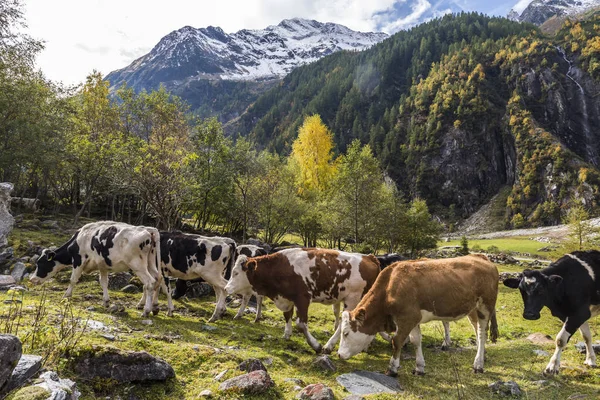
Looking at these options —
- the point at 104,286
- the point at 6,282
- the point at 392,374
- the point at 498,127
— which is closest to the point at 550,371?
the point at 392,374

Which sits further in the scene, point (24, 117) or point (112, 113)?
point (112, 113)

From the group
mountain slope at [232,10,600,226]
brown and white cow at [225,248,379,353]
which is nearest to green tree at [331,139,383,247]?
brown and white cow at [225,248,379,353]

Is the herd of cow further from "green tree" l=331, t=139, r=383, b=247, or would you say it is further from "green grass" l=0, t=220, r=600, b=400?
"green tree" l=331, t=139, r=383, b=247

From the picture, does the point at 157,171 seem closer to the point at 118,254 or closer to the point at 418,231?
the point at 118,254

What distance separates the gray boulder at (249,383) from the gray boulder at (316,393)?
59 cm

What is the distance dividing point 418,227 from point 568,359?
128ft

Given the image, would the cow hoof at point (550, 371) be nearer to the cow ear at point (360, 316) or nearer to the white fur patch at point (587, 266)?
the white fur patch at point (587, 266)

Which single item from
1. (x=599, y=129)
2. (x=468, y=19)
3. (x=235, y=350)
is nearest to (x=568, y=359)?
(x=235, y=350)

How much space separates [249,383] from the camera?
5.99 metres

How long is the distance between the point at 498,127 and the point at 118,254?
6061 inches

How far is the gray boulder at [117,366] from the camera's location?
18.6 ft

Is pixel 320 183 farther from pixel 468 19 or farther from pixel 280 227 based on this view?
pixel 468 19

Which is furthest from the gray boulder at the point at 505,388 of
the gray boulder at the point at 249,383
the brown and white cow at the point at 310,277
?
the gray boulder at the point at 249,383

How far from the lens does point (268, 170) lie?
1703 inches
